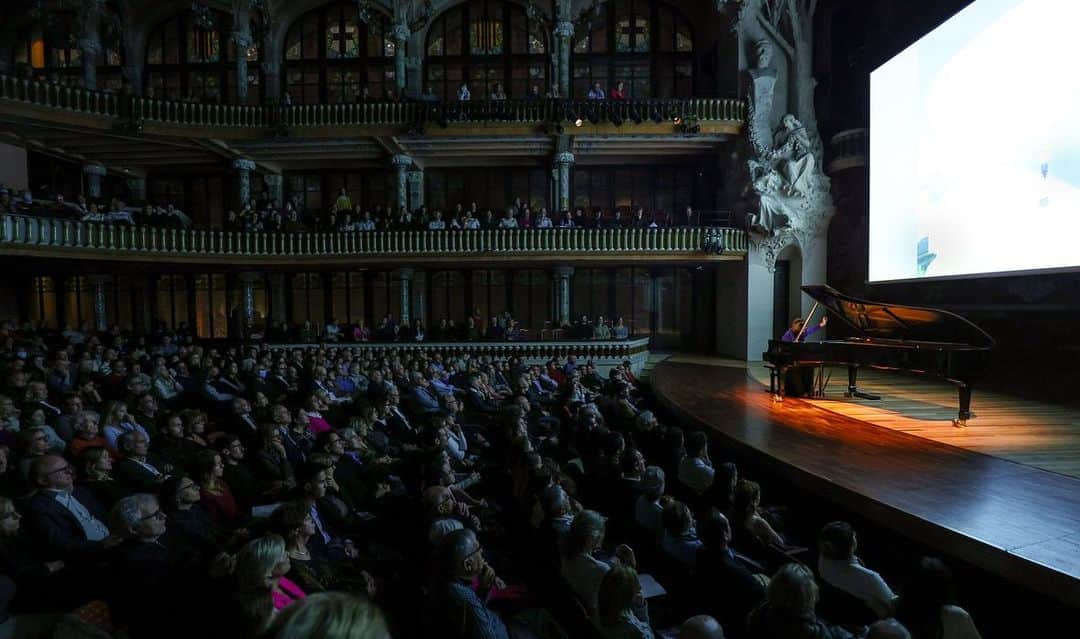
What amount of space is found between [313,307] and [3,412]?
15.8 m

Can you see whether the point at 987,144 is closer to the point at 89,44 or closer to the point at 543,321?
the point at 543,321

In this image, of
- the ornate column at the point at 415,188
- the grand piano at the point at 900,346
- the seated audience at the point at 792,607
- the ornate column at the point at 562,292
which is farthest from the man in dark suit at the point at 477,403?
the ornate column at the point at 415,188

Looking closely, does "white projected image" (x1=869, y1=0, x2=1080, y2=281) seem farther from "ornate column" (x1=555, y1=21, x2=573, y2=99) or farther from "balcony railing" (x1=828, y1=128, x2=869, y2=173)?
"ornate column" (x1=555, y1=21, x2=573, y2=99)

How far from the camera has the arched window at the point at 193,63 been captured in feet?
65.5

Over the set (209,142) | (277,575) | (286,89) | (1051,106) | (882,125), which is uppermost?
(286,89)

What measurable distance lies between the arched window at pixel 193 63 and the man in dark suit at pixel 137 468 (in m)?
19.2

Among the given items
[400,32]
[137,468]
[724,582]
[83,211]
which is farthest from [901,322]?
[83,211]

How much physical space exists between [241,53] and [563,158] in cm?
1122

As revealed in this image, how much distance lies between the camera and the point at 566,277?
729 inches

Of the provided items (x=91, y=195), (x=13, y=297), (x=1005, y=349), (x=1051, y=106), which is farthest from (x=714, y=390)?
(x=13, y=297)

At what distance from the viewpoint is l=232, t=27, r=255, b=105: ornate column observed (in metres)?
18.4

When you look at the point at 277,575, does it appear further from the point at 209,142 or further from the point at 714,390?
the point at 209,142

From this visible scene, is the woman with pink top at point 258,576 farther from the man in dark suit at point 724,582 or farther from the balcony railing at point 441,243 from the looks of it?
the balcony railing at point 441,243

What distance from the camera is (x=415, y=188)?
19.5 meters
